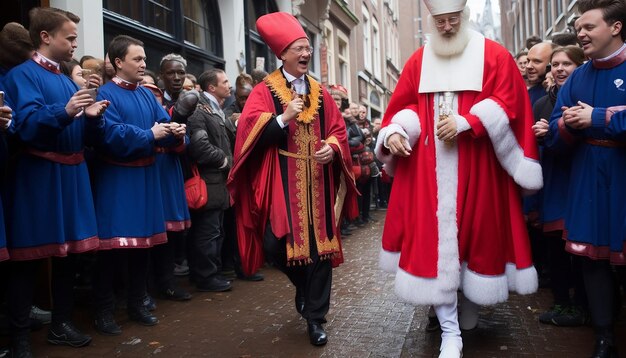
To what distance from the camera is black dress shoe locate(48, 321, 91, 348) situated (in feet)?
13.7

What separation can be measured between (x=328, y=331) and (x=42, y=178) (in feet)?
7.08

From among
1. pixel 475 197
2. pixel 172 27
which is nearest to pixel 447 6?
pixel 475 197

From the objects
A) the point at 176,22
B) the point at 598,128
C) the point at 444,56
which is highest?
the point at 176,22

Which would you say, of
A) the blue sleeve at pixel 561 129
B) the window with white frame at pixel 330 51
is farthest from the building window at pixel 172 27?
the window with white frame at pixel 330 51

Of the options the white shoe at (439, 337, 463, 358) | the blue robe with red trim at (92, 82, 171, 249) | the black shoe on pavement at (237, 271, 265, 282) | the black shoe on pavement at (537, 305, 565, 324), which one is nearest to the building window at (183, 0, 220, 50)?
the black shoe on pavement at (237, 271, 265, 282)

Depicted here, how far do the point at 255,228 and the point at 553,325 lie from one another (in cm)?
225

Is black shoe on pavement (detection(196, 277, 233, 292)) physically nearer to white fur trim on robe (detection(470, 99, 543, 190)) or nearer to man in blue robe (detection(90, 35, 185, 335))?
man in blue robe (detection(90, 35, 185, 335))

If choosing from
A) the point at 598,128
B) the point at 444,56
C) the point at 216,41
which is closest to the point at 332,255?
the point at 444,56

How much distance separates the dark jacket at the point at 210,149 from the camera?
5.59 meters

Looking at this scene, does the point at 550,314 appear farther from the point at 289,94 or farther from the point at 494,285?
the point at 289,94

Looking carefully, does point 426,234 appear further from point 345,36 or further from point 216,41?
point 345,36

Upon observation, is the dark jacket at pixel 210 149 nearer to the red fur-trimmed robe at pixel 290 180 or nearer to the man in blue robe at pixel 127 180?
the man in blue robe at pixel 127 180

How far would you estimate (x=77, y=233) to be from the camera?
13.3 feet

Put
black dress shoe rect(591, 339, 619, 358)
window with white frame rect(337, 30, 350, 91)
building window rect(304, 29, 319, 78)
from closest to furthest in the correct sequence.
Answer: black dress shoe rect(591, 339, 619, 358) → building window rect(304, 29, 319, 78) → window with white frame rect(337, 30, 350, 91)
